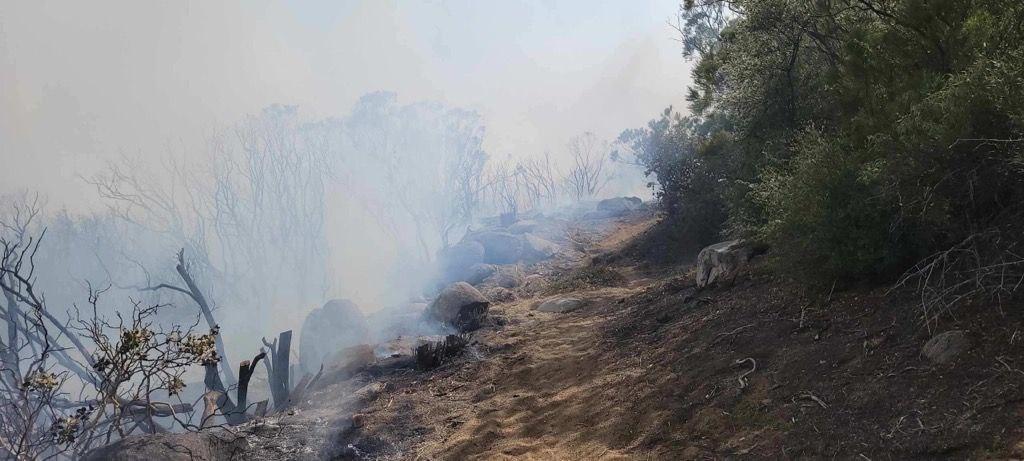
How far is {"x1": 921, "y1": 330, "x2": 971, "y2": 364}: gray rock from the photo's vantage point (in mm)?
4223

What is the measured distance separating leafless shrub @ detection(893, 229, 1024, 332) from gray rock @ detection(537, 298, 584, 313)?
720 centimetres

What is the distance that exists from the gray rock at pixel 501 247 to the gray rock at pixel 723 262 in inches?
530

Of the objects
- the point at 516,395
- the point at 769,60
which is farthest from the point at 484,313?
the point at 769,60

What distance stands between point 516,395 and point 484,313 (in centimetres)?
458

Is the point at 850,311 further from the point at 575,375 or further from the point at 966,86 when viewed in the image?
the point at 575,375

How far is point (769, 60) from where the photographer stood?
10148 millimetres

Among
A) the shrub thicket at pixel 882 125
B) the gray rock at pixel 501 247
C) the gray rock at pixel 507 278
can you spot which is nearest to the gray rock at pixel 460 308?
the shrub thicket at pixel 882 125

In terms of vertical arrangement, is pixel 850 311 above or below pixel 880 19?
below

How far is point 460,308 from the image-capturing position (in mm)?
12414

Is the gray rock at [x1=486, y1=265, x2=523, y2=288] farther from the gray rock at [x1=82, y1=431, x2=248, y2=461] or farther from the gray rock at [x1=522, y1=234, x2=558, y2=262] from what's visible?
the gray rock at [x1=82, y1=431, x2=248, y2=461]

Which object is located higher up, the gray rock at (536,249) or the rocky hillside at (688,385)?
the gray rock at (536,249)

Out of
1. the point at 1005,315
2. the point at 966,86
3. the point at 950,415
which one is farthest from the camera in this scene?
the point at 966,86

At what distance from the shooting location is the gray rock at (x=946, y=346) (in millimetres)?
4223

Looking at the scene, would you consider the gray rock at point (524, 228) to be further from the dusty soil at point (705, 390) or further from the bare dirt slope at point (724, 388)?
the bare dirt slope at point (724, 388)
